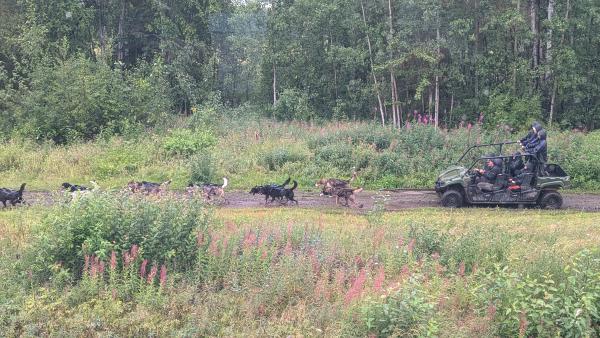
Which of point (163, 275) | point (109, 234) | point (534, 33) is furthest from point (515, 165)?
point (534, 33)

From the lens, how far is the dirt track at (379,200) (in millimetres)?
15805

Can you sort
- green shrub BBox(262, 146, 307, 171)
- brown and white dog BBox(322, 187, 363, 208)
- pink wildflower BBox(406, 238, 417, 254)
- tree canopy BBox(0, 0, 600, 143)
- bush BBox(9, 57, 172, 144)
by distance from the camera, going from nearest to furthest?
pink wildflower BBox(406, 238, 417, 254) < brown and white dog BBox(322, 187, 363, 208) < green shrub BBox(262, 146, 307, 171) < bush BBox(9, 57, 172, 144) < tree canopy BBox(0, 0, 600, 143)

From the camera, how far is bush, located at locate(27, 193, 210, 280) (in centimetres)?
892

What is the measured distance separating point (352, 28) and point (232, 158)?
14.5 meters

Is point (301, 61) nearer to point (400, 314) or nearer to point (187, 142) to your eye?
point (187, 142)

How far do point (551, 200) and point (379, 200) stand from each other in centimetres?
496

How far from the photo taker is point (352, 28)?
31391 millimetres

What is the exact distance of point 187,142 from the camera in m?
21.4

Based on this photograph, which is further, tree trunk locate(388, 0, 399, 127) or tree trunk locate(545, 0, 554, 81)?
tree trunk locate(388, 0, 399, 127)

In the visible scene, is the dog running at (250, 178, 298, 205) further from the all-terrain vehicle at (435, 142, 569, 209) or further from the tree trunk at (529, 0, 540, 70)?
the tree trunk at (529, 0, 540, 70)

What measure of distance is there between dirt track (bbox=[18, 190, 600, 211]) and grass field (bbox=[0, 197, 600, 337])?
16.1 feet

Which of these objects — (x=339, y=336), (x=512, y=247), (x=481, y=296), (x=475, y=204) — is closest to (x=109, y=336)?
(x=339, y=336)

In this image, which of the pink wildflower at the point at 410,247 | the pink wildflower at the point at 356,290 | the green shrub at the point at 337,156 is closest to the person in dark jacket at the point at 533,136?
the green shrub at the point at 337,156

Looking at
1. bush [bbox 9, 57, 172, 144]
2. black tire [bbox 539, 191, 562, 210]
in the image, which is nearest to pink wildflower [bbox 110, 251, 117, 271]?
black tire [bbox 539, 191, 562, 210]
